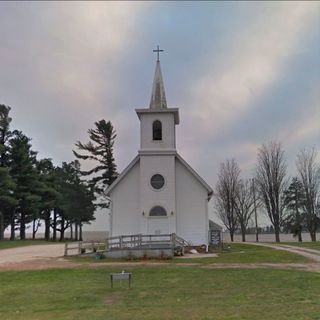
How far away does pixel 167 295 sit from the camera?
480 inches

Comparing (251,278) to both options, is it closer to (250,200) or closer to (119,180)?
(119,180)

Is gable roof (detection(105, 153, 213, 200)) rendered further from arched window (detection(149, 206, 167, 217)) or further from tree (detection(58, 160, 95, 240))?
tree (detection(58, 160, 95, 240))

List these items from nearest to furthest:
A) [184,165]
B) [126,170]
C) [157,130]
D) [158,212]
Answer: [158,212], [126,170], [184,165], [157,130]

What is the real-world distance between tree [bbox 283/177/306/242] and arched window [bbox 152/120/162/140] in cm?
2753

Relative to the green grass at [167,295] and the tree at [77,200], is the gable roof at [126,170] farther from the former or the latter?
the tree at [77,200]

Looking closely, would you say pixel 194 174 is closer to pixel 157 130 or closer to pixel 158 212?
pixel 158 212

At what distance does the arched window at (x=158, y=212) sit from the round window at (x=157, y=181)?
4.82 feet

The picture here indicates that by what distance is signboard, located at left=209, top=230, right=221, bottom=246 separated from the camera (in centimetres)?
3409

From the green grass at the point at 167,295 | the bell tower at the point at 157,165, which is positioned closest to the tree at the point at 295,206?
the bell tower at the point at 157,165

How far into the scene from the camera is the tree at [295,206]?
176 feet

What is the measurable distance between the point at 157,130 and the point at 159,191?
450 cm

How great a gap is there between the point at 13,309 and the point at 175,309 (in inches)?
160

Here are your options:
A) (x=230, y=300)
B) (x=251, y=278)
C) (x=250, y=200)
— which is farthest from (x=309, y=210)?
(x=230, y=300)

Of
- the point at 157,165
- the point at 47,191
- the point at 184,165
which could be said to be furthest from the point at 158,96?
the point at 47,191
